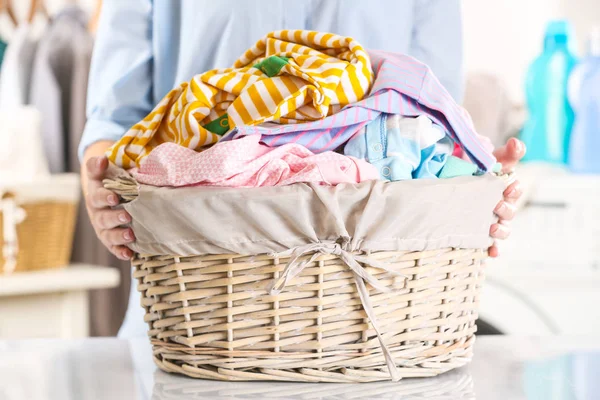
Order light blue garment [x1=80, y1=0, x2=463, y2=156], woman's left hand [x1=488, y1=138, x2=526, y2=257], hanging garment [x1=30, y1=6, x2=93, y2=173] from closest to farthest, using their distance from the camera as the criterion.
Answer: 1. woman's left hand [x1=488, y1=138, x2=526, y2=257]
2. light blue garment [x1=80, y1=0, x2=463, y2=156]
3. hanging garment [x1=30, y1=6, x2=93, y2=173]

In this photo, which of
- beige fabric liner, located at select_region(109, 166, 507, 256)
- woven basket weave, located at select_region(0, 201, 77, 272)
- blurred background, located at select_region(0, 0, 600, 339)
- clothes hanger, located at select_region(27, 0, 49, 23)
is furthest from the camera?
clothes hanger, located at select_region(27, 0, 49, 23)

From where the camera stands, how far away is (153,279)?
564mm

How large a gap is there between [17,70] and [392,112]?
56.8 inches

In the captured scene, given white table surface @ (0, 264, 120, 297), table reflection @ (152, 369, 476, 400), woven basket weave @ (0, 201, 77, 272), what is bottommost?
white table surface @ (0, 264, 120, 297)

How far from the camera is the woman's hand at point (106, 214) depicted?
0.57m

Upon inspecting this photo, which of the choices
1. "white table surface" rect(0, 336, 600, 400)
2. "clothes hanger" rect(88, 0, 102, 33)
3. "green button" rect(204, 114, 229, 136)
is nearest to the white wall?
"clothes hanger" rect(88, 0, 102, 33)

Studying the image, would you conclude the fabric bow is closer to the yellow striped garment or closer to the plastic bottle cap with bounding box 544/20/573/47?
the yellow striped garment

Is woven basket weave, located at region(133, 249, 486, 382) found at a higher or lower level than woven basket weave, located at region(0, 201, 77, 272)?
higher

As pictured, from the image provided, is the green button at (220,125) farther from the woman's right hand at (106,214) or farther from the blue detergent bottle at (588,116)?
the blue detergent bottle at (588,116)

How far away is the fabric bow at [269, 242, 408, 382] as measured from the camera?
1.66 ft

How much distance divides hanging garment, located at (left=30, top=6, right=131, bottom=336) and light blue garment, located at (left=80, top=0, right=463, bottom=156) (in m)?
0.88

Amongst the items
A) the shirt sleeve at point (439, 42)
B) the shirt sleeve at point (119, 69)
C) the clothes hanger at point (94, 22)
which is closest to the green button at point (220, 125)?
the shirt sleeve at point (119, 69)

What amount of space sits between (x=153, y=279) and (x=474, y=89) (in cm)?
128

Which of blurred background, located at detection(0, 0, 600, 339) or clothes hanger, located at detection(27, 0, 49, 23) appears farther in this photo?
clothes hanger, located at detection(27, 0, 49, 23)
